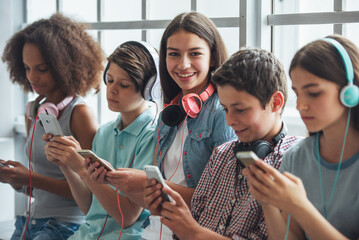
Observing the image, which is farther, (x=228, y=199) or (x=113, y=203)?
(x=113, y=203)

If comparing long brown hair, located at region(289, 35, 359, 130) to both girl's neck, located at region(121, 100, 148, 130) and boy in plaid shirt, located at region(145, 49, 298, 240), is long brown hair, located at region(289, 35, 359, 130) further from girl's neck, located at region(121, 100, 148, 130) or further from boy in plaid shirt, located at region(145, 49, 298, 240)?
girl's neck, located at region(121, 100, 148, 130)

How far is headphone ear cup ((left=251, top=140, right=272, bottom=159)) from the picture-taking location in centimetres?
154

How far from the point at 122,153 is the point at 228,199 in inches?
29.1

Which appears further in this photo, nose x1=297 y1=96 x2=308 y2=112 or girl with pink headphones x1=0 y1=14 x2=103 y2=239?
girl with pink headphones x1=0 y1=14 x2=103 y2=239

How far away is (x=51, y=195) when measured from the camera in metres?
2.45

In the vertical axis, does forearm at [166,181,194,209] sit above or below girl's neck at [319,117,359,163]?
below

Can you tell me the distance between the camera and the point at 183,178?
1.90m

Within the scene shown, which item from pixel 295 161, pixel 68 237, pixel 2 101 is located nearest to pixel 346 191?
pixel 295 161

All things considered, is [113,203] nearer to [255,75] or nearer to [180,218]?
[180,218]

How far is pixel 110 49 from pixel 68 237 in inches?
51.1

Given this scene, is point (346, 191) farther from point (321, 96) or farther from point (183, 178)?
point (183, 178)

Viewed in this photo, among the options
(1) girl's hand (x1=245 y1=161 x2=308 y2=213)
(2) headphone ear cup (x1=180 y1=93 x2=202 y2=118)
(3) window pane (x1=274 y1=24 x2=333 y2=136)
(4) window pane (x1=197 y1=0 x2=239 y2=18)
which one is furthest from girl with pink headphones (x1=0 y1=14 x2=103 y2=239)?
(1) girl's hand (x1=245 y1=161 x2=308 y2=213)

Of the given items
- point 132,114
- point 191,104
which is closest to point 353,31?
point 191,104

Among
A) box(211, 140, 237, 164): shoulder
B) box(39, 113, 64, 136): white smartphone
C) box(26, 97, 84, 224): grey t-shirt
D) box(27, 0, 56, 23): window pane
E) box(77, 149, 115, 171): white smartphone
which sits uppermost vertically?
box(27, 0, 56, 23): window pane
